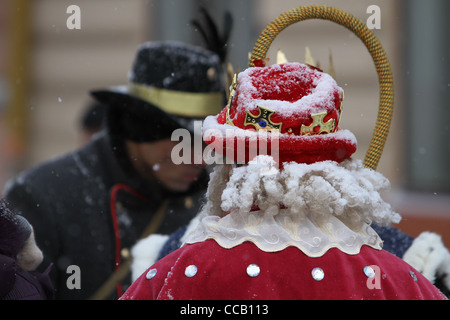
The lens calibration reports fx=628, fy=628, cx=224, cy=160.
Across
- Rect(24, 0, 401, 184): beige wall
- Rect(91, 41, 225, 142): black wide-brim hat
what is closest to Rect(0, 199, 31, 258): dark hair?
Rect(91, 41, 225, 142): black wide-brim hat

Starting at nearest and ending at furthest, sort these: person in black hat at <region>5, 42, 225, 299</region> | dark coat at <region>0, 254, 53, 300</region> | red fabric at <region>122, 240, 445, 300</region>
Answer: red fabric at <region>122, 240, 445, 300</region>, dark coat at <region>0, 254, 53, 300</region>, person in black hat at <region>5, 42, 225, 299</region>

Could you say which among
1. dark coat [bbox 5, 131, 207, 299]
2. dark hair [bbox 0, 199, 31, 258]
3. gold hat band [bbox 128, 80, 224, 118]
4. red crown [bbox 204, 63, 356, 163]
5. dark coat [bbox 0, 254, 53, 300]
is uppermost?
red crown [bbox 204, 63, 356, 163]

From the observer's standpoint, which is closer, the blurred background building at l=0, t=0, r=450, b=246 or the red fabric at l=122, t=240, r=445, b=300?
the red fabric at l=122, t=240, r=445, b=300

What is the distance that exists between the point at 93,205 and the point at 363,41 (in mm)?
1259

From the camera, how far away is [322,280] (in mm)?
986

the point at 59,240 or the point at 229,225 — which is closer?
the point at 229,225

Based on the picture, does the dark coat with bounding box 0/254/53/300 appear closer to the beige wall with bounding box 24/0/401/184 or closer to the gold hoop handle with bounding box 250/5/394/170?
the gold hoop handle with bounding box 250/5/394/170

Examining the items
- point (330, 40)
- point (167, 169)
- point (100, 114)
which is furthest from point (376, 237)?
point (330, 40)

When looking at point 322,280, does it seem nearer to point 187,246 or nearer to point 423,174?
point 187,246

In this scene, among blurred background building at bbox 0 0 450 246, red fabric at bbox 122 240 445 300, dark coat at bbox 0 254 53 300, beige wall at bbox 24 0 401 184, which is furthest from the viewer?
beige wall at bbox 24 0 401 184

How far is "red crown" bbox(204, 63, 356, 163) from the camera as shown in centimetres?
105

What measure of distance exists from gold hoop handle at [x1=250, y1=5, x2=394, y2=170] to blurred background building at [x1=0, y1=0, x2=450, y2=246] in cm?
124

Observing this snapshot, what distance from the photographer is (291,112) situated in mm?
1047
